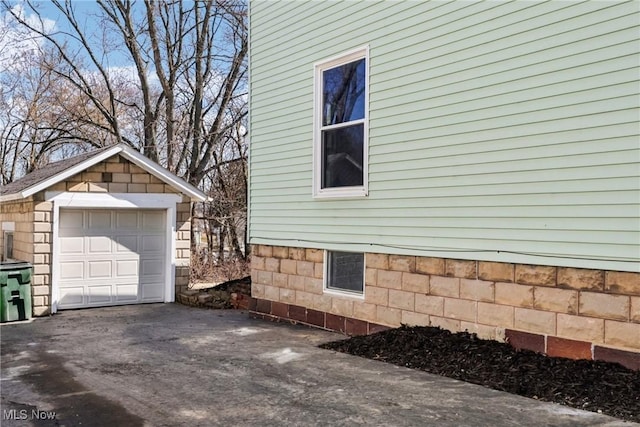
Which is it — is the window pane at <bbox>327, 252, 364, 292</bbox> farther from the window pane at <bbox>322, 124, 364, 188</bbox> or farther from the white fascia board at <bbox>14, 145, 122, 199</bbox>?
the white fascia board at <bbox>14, 145, 122, 199</bbox>

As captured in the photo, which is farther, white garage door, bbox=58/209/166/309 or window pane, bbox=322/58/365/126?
white garage door, bbox=58/209/166/309

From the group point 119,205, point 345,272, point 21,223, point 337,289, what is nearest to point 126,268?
point 119,205

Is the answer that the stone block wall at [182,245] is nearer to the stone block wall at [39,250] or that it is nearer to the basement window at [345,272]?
the stone block wall at [39,250]

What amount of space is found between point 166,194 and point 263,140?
347 cm

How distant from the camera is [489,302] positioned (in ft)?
19.9

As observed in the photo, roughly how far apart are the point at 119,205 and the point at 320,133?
5.14m

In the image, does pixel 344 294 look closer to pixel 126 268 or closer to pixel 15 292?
pixel 126 268

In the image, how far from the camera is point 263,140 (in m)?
9.66

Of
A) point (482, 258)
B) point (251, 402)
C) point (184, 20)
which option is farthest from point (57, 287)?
point (184, 20)

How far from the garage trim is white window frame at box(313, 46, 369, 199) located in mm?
4824

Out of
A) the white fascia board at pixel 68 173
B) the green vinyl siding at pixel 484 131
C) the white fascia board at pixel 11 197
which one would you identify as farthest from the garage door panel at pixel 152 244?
the green vinyl siding at pixel 484 131

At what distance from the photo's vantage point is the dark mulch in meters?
4.59

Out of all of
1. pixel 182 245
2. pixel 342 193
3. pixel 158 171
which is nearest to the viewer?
Answer: pixel 342 193

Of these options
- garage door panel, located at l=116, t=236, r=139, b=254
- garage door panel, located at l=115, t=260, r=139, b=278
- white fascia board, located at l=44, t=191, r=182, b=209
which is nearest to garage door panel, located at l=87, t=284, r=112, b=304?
garage door panel, located at l=115, t=260, r=139, b=278
